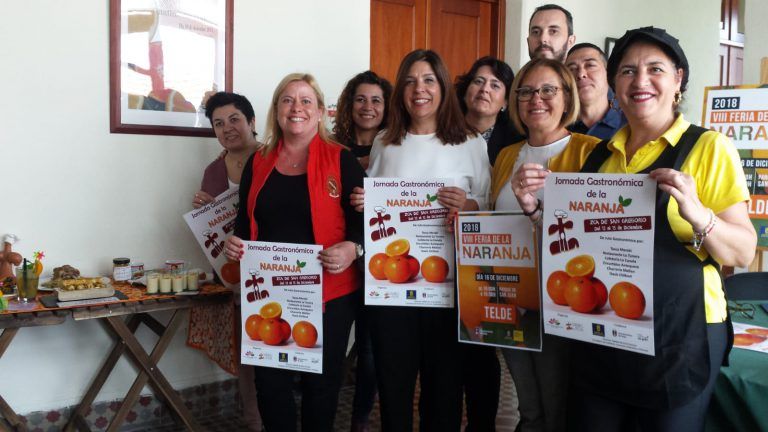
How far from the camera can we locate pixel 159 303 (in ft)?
8.75

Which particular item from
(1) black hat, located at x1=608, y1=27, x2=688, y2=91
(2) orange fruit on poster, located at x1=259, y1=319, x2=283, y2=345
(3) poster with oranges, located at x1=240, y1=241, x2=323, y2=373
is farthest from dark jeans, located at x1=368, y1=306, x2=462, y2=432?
(1) black hat, located at x1=608, y1=27, x2=688, y2=91

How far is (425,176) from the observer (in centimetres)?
212

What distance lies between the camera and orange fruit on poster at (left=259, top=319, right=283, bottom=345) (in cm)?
217

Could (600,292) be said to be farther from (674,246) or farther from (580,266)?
(674,246)

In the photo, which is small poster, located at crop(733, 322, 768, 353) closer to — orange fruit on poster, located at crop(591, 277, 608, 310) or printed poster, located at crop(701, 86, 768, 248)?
orange fruit on poster, located at crop(591, 277, 608, 310)

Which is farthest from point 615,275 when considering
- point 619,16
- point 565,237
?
point 619,16

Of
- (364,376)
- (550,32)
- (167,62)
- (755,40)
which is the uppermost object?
(755,40)

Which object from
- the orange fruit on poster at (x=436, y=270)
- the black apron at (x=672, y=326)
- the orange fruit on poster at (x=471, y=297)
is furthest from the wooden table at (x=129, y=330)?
the black apron at (x=672, y=326)

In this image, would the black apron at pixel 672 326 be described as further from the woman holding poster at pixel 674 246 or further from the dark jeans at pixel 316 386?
the dark jeans at pixel 316 386

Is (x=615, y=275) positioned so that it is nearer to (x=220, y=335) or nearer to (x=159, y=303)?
(x=159, y=303)

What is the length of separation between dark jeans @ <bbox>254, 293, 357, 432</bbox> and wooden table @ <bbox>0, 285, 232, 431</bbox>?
2.28 ft

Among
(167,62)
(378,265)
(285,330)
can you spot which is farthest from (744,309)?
(167,62)

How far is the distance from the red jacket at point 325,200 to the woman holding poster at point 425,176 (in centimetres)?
9

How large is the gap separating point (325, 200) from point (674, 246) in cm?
112
